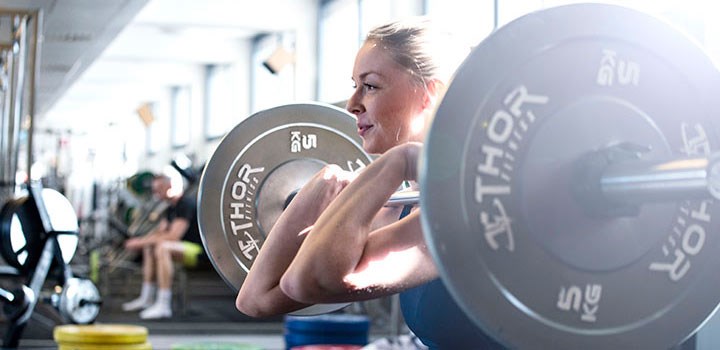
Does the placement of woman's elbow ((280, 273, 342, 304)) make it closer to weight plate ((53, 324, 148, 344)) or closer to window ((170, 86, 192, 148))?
weight plate ((53, 324, 148, 344))

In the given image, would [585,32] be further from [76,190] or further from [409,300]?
[76,190]

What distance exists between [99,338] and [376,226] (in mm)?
3947

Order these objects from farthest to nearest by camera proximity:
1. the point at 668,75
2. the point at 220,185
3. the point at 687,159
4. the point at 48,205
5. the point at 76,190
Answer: the point at 76,190 → the point at 48,205 → the point at 220,185 → the point at 668,75 → the point at 687,159

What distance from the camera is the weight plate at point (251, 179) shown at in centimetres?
171

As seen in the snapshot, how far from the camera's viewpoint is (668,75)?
1.04 metres

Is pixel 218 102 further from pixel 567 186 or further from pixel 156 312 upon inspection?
pixel 567 186

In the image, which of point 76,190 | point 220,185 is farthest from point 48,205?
point 76,190

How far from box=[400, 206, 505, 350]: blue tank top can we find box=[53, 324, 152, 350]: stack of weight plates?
392cm

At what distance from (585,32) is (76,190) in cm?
1763

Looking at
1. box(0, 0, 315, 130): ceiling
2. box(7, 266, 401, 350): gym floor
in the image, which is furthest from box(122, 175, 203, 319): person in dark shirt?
box(0, 0, 315, 130): ceiling

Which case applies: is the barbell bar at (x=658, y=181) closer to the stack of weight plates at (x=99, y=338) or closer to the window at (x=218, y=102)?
the stack of weight plates at (x=99, y=338)

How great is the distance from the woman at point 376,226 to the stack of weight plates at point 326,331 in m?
4.48

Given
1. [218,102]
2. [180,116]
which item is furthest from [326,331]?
[180,116]

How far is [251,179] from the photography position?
1722mm
